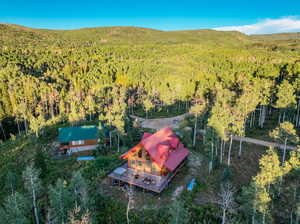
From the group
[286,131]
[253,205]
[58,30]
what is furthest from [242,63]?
[58,30]

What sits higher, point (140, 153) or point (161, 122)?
point (140, 153)

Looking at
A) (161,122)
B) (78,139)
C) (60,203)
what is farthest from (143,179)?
(161,122)

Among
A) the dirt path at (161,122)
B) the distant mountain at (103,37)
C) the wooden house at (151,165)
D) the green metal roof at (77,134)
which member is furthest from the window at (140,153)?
the distant mountain at (103,37)

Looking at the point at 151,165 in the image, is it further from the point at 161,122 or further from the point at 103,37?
the point at 103,37

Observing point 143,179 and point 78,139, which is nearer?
point 143,179

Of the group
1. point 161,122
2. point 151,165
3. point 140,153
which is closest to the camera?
point 151,165

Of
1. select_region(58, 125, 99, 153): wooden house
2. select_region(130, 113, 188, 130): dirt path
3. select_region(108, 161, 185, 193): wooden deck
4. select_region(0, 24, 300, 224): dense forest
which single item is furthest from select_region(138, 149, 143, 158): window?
select_region(130, 113, 188, 130): dirt path

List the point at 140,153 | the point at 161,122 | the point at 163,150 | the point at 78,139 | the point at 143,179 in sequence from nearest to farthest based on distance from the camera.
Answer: the point at 143,179 → the point at 163,150 → the point at 140,153 → the point at 78,139 → the point at 161,122
